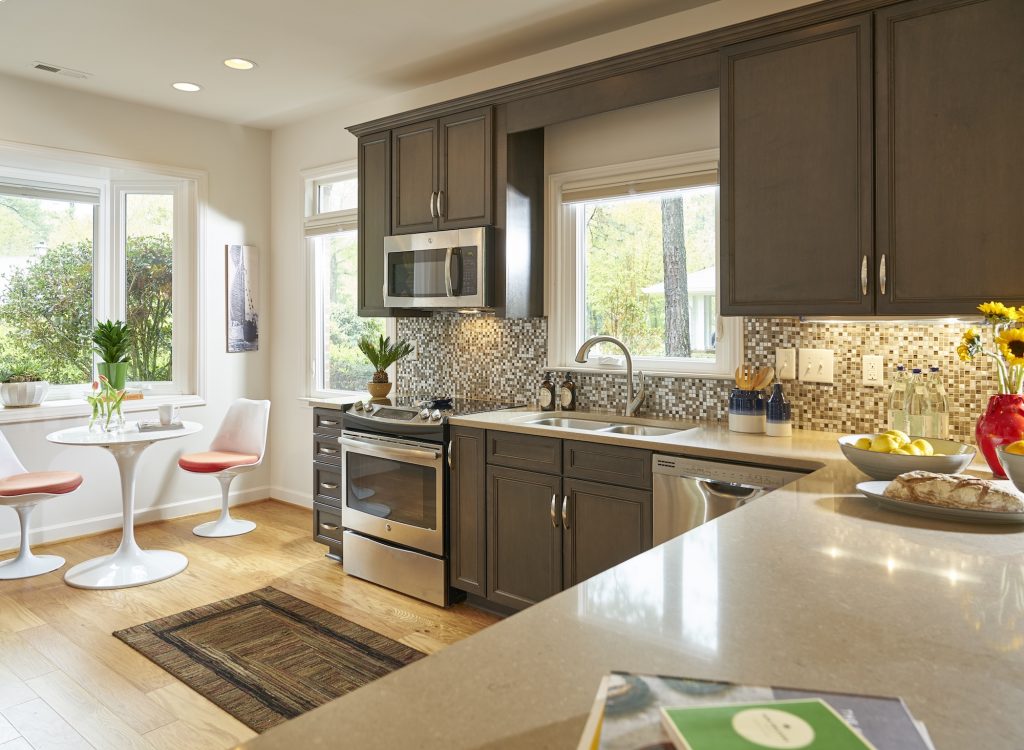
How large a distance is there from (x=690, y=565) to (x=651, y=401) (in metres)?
2.24

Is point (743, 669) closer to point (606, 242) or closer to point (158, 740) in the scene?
point (158, 740)

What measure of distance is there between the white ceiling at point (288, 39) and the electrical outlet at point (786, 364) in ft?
5.14

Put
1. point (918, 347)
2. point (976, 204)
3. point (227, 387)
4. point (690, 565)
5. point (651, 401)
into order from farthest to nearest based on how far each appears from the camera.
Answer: point (227, 387), point (651, 401), point (918, 347), point (976, 204), point (690, 565)

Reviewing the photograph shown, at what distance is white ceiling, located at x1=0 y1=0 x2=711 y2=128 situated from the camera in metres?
3.26

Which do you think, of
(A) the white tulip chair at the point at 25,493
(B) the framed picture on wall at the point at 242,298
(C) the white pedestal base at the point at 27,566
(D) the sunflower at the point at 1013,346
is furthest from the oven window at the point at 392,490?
(D) the sunflower at the point at 1013,346

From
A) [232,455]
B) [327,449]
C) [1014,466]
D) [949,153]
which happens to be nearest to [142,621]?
[327,449]

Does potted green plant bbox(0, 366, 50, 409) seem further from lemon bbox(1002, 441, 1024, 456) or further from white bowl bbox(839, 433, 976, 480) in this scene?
lemon bbox(1002, 441, 1024, 456)

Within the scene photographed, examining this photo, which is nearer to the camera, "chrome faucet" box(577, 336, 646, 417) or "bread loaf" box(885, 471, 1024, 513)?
"bread loaf" box(885, 471, 1024, 513)

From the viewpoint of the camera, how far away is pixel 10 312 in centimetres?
434

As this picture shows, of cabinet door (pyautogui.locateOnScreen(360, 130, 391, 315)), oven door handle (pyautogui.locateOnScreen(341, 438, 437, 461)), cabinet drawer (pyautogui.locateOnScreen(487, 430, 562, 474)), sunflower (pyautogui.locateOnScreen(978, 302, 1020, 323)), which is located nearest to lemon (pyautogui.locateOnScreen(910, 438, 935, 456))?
sunflower (pyautogui.locateOnScreen(978, 302, 1020, 323))

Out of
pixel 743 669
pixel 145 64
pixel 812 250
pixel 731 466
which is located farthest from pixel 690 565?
pixel 145 64

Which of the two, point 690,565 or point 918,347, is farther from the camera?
point 918,347

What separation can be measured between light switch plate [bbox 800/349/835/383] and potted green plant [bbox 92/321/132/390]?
12.0 feet

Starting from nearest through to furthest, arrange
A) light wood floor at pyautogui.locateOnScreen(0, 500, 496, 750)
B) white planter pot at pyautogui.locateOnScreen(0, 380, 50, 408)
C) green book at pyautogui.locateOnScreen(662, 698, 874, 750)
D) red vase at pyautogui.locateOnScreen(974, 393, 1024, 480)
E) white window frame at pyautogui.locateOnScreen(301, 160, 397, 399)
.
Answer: green book at pyautogui.locateOnScreen(662, 698, 874, 750)
red vase at pyautogui.locateOnScreen(974, 393, 1024, 480)
light wood floor at pyautogui.locateOnScreen(0, 500, 496, 750)
white planter pot at pyautogui.locateOnScreen(0, 380, 50, 408)
white window frame at pyautogui.locateOnScreen(301, 160, 397, 399)
